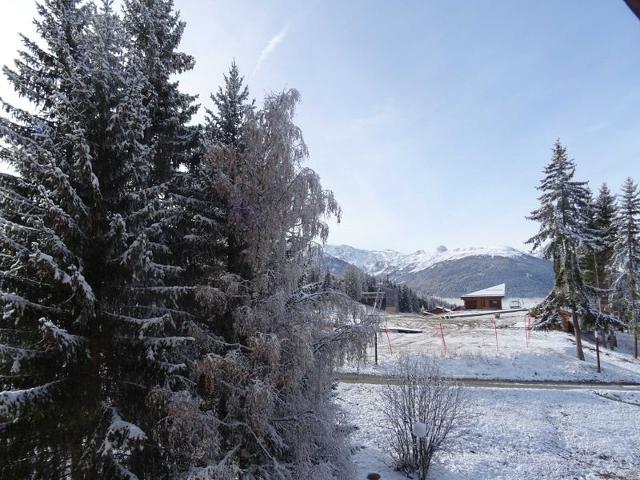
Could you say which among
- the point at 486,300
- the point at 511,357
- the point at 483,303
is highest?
the point at 486,300

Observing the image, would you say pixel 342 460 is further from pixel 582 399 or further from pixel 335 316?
pixel 582 399

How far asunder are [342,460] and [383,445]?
20.7 ft

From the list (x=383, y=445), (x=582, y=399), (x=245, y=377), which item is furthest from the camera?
(x=582, y=399)

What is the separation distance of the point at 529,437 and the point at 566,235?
14.7 meters

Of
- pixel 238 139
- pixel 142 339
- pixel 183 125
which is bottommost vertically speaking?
pixel 142 339

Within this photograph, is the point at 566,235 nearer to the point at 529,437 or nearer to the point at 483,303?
the point at 529,437

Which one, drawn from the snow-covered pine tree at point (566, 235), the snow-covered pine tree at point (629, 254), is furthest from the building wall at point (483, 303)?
the snow-covered pine tree at point (566, 235)

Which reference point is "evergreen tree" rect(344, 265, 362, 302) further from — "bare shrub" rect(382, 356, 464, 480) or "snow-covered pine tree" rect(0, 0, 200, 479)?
"snow-covered pine tree" rect(0, 0, 200, 479)

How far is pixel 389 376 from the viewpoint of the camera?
67.7ft

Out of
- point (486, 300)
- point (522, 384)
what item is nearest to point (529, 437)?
point (522, 384)

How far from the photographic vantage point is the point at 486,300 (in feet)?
212

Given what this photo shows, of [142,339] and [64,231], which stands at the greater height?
[64,231]

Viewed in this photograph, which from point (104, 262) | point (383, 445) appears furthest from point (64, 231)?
point (383, 445)

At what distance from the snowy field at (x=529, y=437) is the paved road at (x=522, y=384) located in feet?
2.85
